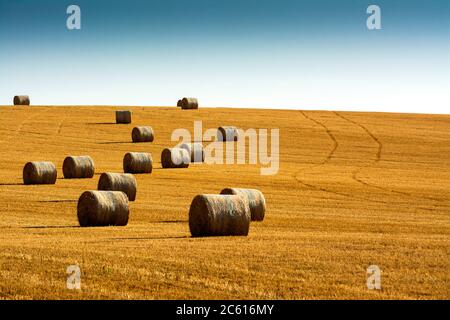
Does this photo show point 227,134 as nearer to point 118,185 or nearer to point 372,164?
point 372,164

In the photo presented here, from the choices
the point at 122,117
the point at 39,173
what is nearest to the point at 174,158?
the point at 39,173

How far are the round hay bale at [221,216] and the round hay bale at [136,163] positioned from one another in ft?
70.5

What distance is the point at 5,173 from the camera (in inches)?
1629

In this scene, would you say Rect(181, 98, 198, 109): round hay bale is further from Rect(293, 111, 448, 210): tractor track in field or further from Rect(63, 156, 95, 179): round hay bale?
Rect(63, 156, 95, 179): round hay bale

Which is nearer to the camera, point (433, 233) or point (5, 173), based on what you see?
point (433, 233)

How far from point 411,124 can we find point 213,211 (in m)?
61.0

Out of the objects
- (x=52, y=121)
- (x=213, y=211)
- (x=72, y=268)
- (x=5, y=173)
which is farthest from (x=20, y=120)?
(x=72, y=268)

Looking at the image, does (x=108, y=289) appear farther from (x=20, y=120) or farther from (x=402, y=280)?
(x=20, y=120)

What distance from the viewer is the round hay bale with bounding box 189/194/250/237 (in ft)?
65.9

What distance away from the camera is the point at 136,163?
41594 mm

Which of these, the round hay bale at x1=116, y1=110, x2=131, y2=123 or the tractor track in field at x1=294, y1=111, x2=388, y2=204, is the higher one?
the round hay bale at x1=116, y1=110, x2=131, y2=123

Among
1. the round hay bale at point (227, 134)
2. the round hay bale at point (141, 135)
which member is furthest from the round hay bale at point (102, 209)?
the round hay bale at point (227, 134)

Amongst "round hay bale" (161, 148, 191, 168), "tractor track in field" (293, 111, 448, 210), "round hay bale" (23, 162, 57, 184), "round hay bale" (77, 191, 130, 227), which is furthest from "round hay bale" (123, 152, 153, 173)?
"round hay bale" (77, 191, 130, 227)

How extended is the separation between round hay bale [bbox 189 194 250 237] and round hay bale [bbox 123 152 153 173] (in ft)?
70.5
